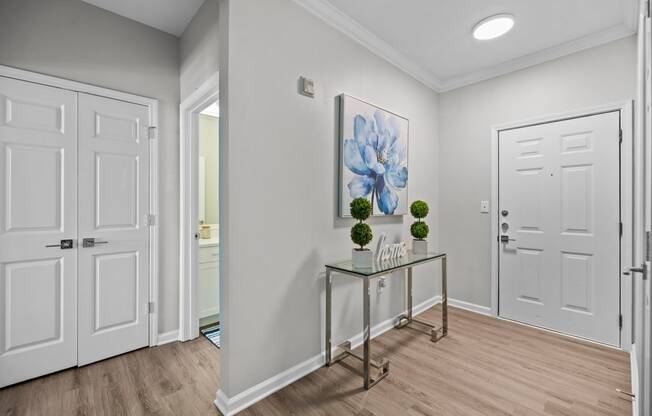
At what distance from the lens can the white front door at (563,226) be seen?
8.04 ft

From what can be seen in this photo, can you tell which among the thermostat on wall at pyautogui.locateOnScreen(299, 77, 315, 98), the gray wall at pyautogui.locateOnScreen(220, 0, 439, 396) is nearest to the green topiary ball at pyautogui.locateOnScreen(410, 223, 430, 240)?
the gray wall at pyautogui.locateOnScreen(220, 0, 439, 396)

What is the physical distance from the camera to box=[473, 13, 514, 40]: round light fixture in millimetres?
2303

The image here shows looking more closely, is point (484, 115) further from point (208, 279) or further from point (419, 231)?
point (208, 279)

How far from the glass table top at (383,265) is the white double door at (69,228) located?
1641 millimetres

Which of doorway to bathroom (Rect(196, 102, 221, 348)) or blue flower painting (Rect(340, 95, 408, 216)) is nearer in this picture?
blue flower painting (Rect(340, 95, 408, 216))

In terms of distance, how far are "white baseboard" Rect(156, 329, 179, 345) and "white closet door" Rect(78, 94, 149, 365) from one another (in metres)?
0.10

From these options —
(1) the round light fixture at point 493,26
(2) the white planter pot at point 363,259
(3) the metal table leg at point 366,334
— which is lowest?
(3) the metal table leg at point 366,334

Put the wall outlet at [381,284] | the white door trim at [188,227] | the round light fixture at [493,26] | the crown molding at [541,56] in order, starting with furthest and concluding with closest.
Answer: the wall outlet at [381,284] < the white door trim at [188,227] < the crown molding at [541,56] < the round light fixture at [493,26]

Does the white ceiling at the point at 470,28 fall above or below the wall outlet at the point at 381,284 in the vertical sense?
above

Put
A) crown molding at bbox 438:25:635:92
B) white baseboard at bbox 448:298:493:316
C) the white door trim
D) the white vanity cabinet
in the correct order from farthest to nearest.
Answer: white baseboard at bbox 448:298:493:316 → the white vanity cabinet → the white door trim → crown molding at bbox 438:25:635:92

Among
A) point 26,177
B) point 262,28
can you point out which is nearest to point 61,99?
point 26,177

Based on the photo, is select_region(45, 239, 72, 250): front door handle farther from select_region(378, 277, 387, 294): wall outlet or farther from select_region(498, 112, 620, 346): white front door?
select_region(498, 112, 620, 346): white front door

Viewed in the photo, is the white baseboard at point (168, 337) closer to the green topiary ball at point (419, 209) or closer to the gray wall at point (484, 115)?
the green topiary ball at point (419, 209)

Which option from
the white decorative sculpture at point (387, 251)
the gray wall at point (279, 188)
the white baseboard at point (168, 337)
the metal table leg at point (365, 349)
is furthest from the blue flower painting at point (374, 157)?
the white baseboard at point (168, 337)
